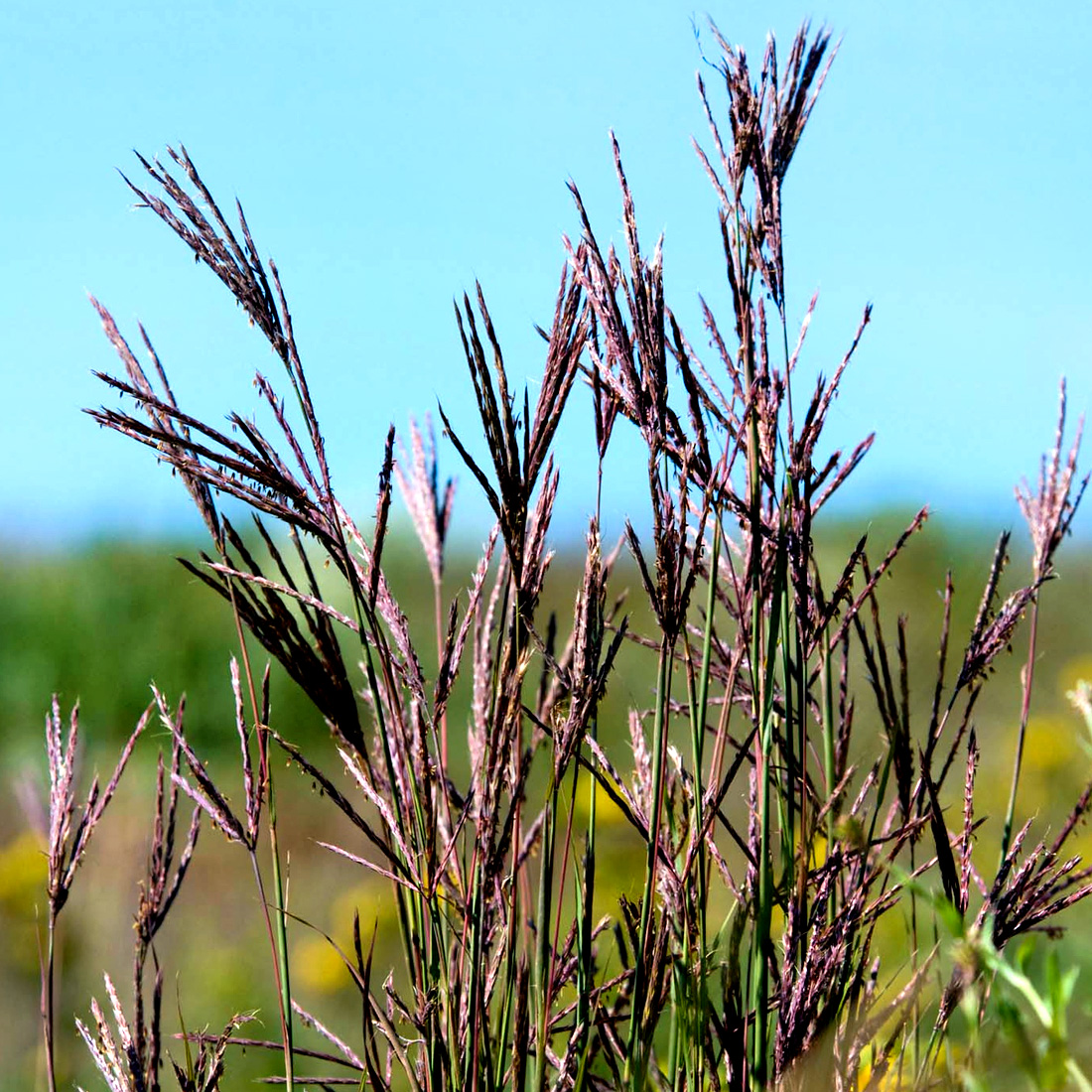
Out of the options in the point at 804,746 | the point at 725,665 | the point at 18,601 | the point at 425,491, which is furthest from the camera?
the point at 18,601

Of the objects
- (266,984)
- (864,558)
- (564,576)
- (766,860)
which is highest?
(864,558)

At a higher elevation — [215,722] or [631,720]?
[631,720]

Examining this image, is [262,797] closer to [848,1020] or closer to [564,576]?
[848,1020]

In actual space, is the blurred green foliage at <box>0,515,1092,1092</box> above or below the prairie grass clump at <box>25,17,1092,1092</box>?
below

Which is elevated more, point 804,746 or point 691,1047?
point 804,746

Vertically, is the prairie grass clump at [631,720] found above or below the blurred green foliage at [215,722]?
above

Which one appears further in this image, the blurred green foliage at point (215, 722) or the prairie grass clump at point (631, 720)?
the blurred green foliage at point (215, 722)

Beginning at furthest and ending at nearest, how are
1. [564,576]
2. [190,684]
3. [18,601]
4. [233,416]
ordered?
1. [564,576]
2. [18,601]
3. [190,684]
4. [233,416]

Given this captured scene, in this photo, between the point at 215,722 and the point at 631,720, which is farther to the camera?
the point at 215,722

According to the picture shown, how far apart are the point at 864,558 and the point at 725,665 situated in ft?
0.61

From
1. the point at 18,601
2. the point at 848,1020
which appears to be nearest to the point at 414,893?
the point at 848,1020

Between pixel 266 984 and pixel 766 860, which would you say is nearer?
pixel 766 860

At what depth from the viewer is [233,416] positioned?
3.12 ft

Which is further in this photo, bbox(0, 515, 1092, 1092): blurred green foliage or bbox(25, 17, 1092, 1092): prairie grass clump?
bbox(0, 515, 1092, 1092): blurred green foliage
